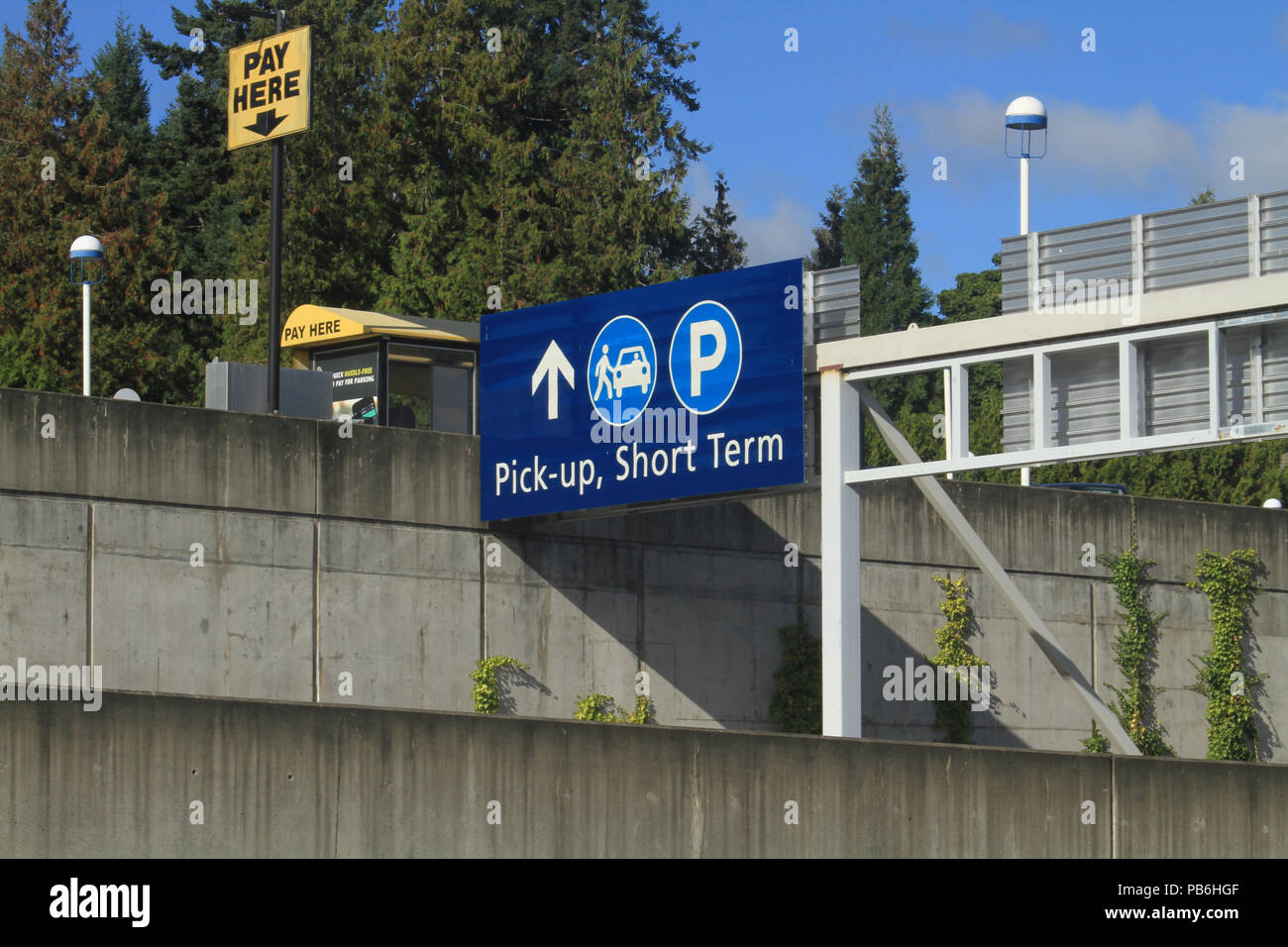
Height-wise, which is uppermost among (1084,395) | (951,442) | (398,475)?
(1084,395)

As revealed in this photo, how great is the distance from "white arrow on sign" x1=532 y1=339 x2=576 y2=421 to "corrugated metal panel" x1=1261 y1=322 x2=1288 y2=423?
8.15 m

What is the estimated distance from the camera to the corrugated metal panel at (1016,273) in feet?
76.4

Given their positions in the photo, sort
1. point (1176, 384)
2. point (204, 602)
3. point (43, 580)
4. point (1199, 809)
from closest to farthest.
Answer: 1. point (1199, 809)
2. point (43, 580)
3. point (1176, 384)
4. point (204, 602)

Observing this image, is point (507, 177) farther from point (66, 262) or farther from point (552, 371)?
point (552, 371)

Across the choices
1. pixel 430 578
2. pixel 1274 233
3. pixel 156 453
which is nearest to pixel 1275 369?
pixel 1274 233

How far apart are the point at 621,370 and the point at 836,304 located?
293cm

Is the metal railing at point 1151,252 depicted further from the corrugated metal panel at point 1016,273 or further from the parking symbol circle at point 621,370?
the parking symbol circle at point 621,370

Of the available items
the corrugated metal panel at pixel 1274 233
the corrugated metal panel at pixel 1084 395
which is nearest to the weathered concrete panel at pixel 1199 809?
the corrugated metal panel at pixel 1084 395

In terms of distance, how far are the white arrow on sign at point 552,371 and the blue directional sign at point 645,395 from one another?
0.06ft

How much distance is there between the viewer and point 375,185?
A: 53.5 meters

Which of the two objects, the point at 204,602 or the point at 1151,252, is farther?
the point at 204,602

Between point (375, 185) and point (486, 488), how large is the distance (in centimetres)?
3016

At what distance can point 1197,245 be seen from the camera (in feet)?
71.9
